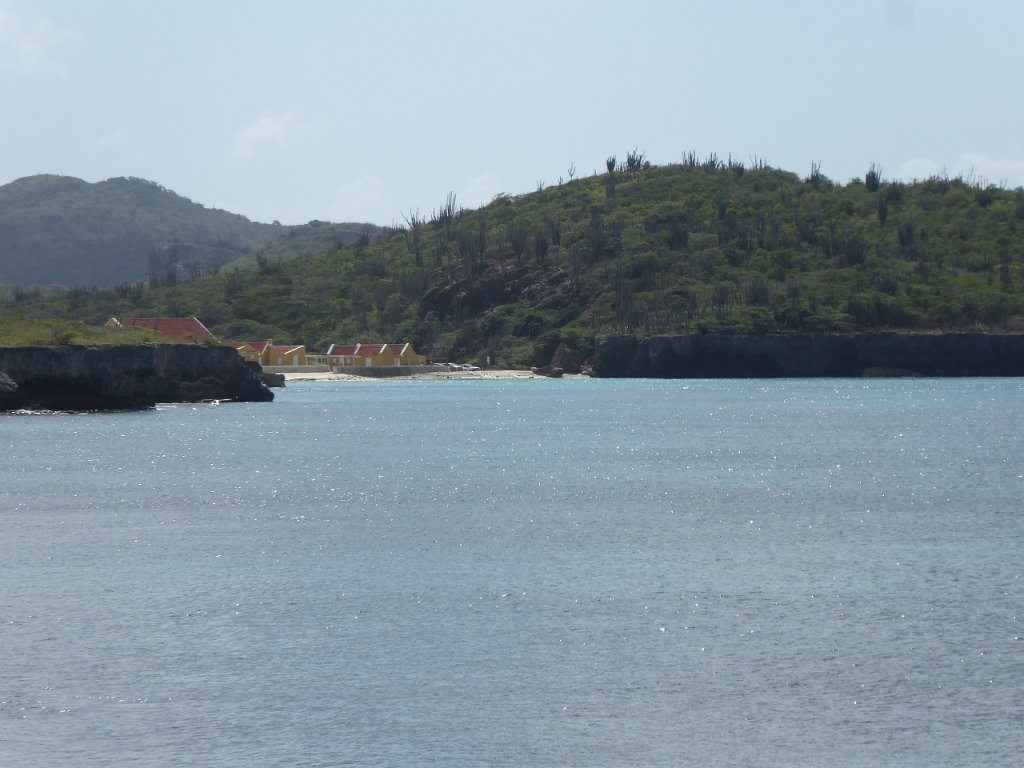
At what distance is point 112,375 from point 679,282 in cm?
9532

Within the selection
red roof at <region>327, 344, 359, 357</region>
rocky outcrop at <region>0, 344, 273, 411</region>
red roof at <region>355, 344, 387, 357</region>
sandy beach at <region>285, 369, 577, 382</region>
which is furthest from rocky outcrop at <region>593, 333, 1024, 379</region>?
rocky outcrop at <region>0, 344, 273, 411</region>

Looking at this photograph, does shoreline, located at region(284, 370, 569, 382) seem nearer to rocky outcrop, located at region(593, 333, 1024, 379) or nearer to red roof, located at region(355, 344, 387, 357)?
red roof, located at region(355, 344, 387, 357)

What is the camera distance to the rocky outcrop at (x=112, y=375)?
74.8 meters

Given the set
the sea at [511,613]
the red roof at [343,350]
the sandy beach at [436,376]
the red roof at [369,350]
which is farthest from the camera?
the red roof at [343,350]

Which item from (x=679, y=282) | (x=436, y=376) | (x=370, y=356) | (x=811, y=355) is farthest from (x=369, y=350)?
(x=811, y=355)

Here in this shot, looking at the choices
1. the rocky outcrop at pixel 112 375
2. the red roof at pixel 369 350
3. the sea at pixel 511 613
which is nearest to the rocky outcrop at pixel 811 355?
the red roof at pixel 369 350

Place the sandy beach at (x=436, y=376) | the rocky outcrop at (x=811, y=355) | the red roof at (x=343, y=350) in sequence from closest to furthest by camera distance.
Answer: the rocky outcrop at (x=811, y=355)
the sandy beach at (x=436, y=376)
the red roof at (x=343, y=350)

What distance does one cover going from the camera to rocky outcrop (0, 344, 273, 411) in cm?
7481

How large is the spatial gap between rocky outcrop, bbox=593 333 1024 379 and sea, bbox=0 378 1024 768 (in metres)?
95.0

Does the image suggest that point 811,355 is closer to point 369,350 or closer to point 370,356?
point 370,356

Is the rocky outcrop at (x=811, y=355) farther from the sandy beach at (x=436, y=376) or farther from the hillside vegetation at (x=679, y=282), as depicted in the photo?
the sandy beach at (x=436, y=376)

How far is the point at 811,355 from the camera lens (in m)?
148

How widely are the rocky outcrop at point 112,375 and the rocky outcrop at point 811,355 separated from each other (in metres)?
61.9

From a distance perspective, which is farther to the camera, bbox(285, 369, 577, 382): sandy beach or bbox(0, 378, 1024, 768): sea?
bbox(285, 369, 577, 382): sandy beach
